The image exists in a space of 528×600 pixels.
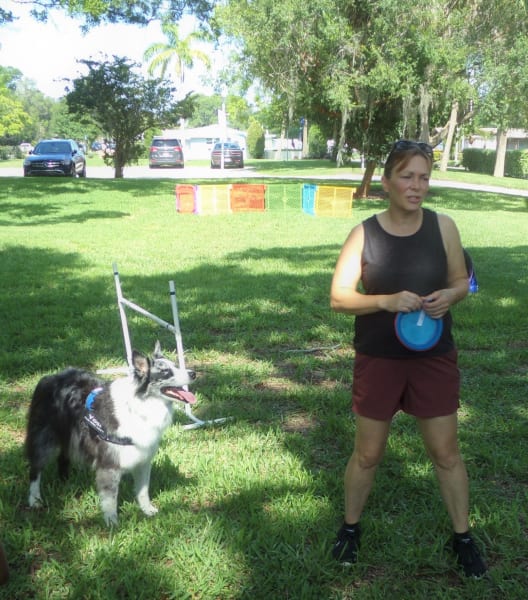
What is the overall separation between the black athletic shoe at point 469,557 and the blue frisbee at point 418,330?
3.39 ft

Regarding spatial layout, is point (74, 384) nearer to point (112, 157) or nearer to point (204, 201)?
point (204, 201)

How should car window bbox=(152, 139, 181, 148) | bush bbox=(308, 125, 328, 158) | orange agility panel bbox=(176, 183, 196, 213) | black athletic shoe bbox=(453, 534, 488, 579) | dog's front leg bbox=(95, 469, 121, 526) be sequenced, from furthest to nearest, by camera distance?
bush bbox=(308, 125, 328, 158) < car window bbox=(152, 139, 181, 148) < orange agility panel bbox=(176, 183, 196, 213) < dog's front leg bbox=(95, 469, 121, 526) < black athletic shoe bbox=(453, 534, 488, 579)

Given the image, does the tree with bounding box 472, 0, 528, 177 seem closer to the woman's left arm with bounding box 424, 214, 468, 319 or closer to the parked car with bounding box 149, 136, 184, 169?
the woman's left arm with bounding box 424, 214, 468, 319

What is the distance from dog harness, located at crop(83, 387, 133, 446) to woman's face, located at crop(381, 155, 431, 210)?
173cm

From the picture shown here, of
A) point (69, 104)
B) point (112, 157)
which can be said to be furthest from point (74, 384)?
point (112, 157)

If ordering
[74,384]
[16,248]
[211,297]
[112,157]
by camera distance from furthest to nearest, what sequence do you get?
[112,157]
[16,248]
[211,297]
[74,384]

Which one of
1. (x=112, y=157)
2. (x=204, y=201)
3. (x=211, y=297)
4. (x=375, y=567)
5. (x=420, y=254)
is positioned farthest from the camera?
(x=112, y=157)

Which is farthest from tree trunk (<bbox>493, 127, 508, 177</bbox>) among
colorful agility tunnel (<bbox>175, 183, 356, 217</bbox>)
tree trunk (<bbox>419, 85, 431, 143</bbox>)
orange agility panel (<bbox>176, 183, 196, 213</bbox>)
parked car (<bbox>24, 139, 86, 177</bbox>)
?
orange agility panel (<bbox>176, 183, 196, 213</bbox>)

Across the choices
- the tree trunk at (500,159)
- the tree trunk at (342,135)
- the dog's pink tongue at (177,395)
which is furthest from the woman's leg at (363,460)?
the tree trunk at (500,159)

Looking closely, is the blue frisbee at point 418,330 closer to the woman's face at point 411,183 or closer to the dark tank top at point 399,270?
the dark tank top at point 399,270

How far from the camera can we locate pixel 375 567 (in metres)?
2.93

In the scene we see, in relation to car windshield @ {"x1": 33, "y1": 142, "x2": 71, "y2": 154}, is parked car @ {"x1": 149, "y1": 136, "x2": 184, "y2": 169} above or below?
below

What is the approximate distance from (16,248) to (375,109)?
44.5 ft

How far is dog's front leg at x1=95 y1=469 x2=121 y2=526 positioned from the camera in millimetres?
3090
